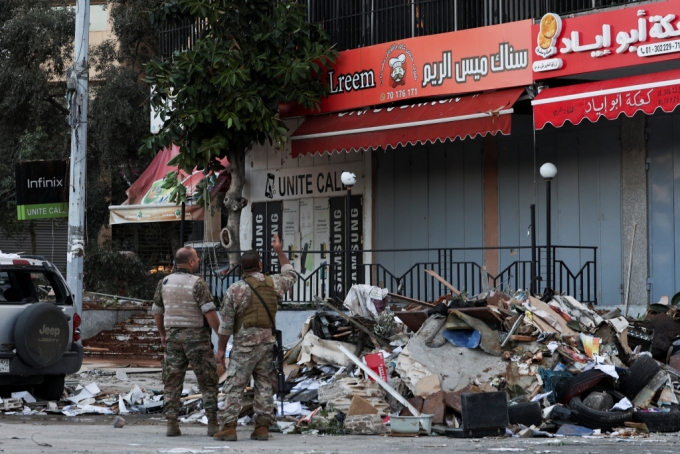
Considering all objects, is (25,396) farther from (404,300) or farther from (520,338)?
(520,338)

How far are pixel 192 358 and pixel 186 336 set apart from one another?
207 mm

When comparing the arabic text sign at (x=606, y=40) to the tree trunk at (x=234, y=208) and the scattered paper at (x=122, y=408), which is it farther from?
the scattered paper at (x=122, y=408)

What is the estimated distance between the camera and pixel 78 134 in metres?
15.9

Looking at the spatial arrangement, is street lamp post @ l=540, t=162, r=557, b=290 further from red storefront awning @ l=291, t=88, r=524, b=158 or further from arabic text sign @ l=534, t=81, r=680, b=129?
red storefront awning @ l=291, t=88, r=524, b=158

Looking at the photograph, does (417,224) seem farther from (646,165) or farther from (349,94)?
(646,165)

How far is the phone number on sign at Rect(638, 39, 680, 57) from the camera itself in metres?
13.7

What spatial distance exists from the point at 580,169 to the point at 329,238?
5.13m

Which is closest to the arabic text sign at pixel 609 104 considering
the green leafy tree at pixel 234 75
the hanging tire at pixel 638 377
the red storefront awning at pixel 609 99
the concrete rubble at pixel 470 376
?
the red storefront awning at pixel 609 99

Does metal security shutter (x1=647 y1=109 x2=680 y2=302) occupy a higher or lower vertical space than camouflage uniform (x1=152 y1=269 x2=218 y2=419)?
higher

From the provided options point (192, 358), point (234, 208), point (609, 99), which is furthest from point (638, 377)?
point (234, 208)

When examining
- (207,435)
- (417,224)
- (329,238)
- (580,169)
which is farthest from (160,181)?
(207,435)

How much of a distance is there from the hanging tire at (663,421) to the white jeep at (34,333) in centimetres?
669

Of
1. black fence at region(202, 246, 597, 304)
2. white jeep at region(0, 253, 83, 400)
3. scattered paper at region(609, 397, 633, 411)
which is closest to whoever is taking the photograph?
scattered paper at region(609, 397, 633, 411)

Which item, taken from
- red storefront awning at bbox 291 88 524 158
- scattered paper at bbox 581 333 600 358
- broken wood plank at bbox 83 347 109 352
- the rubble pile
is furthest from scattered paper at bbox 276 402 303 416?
broken wood plank at bbox 83 347 109 352
